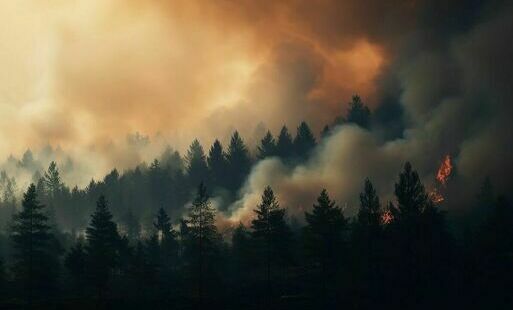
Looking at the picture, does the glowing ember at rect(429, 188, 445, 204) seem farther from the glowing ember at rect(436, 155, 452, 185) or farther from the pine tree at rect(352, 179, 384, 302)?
the pine tree at rect(352, 179, 384, 302)

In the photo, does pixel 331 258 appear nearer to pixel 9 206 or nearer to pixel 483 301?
pixel 483 301

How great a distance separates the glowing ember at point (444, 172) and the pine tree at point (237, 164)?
58.6 m

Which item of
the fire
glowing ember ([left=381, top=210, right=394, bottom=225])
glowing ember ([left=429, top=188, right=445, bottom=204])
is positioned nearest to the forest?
glowing ember ([left=381, top=210, right=394, bottom=225])

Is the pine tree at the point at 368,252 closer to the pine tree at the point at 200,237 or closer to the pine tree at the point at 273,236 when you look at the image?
the pine tree at the point at 273,236

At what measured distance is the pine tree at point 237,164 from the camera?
190 metres

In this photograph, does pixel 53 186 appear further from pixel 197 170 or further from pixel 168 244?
pixel 168 244

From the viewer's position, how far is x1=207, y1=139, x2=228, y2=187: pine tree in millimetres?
191375

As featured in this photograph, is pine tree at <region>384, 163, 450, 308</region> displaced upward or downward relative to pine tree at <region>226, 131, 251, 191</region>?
downward

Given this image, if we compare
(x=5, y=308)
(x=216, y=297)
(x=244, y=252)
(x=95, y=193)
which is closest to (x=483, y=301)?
(x=216, y=297)

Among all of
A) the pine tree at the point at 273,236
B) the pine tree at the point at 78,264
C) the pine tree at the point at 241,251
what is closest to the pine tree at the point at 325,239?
the pine tree at the point at 273,236

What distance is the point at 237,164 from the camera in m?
195

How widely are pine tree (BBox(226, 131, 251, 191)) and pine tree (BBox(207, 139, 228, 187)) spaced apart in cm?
187

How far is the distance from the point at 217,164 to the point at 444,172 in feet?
229

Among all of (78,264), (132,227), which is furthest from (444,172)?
(78,264)
